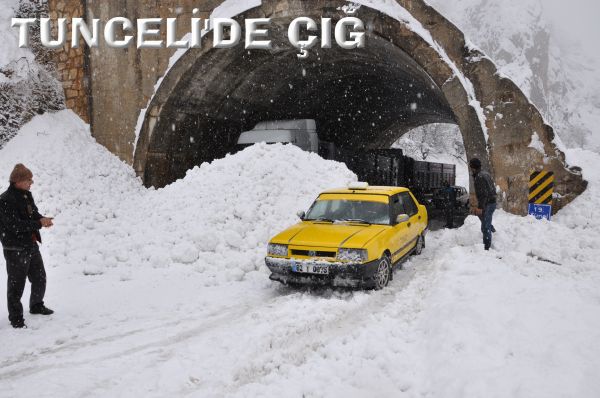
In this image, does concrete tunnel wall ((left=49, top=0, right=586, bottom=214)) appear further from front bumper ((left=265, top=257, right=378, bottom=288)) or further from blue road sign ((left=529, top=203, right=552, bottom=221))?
front bumper ((left=265, top=257, right=378, bottom=288))

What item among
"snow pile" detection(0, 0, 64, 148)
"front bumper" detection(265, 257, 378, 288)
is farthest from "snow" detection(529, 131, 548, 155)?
"snow pile" detection(0, 0, 64, 148)

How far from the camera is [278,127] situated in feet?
51.2

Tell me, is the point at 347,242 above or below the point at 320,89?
below

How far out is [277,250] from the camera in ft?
22.7

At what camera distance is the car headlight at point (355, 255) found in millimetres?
6402

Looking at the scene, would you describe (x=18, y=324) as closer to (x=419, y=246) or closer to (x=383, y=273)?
(x=383, y=273)

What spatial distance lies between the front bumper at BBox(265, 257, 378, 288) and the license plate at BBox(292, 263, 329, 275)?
0.03m

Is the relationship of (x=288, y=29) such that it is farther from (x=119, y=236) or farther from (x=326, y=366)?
(x=326, y=366)

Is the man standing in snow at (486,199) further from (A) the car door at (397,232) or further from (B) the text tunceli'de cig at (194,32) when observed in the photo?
(B) the text tunceli'de cig at (194,32)

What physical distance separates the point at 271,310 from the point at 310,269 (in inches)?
35.3

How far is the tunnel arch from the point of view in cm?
1126

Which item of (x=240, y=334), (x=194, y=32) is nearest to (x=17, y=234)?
(x=240, y=334)

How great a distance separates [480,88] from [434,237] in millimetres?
4017

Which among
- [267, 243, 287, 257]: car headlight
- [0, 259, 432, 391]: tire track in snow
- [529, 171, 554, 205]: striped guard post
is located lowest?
[0, 259, 432, 391]: tire track in snow
